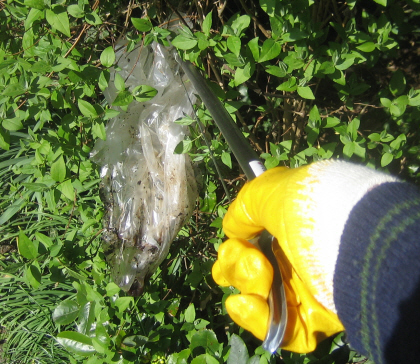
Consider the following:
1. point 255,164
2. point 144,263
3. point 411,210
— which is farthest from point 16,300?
point 411,210

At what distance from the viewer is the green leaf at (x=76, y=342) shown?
56.7 inches

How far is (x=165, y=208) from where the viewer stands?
173 cm

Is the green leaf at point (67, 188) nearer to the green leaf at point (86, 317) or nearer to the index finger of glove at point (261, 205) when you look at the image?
the green leaf at point (86, 317)

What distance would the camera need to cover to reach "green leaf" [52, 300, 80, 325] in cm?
144

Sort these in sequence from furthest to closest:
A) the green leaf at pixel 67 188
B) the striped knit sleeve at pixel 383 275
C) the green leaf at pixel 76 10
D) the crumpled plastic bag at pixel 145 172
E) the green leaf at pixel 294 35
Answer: the crumpled plastic bag at pixel 145 172
the green leaf at pixel 67 188
the green leaf at pixel 76 10
the green leaf at pixel 294 35
the striped knit sleeve at pixel 383 275

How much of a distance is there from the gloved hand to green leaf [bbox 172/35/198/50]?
18.9 inches

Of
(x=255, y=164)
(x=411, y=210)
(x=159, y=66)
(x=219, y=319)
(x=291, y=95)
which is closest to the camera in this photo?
(x=411, y=210)

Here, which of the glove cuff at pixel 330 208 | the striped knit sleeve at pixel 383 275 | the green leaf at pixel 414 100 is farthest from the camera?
the green leaf at pixel 414 100

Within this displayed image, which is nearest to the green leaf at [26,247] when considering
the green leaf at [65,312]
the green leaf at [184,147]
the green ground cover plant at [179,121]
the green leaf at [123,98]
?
the green ground cover plant at [179,121]

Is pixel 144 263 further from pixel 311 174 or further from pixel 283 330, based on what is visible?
pixel 311 174

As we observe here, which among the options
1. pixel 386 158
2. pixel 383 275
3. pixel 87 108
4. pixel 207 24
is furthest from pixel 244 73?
pixel 383 275

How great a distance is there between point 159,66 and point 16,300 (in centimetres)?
163

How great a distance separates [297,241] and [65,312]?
1.12 meters

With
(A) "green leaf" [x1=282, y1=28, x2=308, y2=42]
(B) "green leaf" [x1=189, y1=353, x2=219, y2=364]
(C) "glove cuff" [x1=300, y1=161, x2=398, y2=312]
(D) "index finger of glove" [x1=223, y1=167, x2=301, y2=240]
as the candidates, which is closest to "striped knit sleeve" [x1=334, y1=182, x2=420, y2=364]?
(C) "glove cuff" [x1=300, y1=161, x2=398, y2=312]
